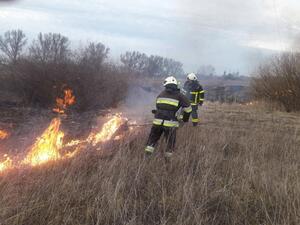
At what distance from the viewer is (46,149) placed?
7.58m

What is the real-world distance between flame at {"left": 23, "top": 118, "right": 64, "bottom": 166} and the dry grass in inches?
23.1

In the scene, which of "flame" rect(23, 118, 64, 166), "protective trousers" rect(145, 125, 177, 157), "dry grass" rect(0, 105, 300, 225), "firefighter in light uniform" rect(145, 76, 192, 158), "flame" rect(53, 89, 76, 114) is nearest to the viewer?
"dry grass" rect(0, 105, 300, 225)

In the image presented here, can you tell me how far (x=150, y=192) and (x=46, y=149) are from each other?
2878mm

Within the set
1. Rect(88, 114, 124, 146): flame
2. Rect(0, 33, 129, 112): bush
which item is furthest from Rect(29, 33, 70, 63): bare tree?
Rect(88, 114, 124, 146): flame

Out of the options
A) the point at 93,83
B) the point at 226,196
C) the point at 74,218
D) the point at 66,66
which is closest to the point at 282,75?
the point at 93,83

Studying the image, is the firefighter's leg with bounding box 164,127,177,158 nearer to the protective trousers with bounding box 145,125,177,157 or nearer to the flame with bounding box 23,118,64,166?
the protective trousers with bounding box 145,125,177,157

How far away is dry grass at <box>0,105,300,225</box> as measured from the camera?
185 inches

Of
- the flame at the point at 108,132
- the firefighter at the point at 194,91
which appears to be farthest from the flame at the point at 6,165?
the firefighter at the point at 194,91

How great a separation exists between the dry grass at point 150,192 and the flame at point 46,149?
586 mm

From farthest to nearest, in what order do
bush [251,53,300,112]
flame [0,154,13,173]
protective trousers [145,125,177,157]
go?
bush [251,53,300,112], protective trousers [145,125,177,157], flame [0,154,13,173]

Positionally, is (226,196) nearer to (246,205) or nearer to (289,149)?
(246,205)

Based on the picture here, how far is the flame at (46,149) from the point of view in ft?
21.4

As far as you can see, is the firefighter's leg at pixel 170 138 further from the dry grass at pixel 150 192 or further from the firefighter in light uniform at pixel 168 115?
the dry grass at pixel 150 192

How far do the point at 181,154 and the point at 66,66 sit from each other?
14691mm
